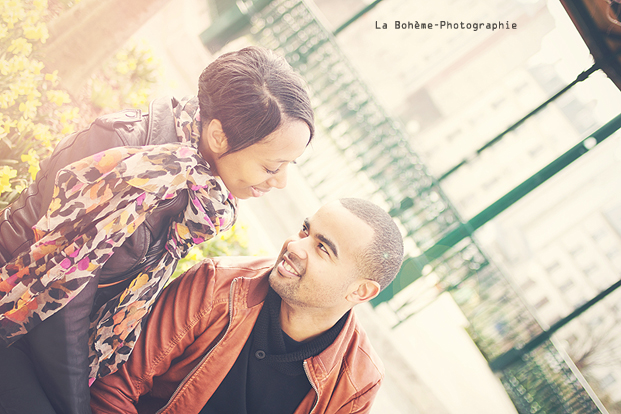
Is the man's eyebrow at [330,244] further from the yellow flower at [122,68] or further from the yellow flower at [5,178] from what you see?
the yellow flower at [122,68]

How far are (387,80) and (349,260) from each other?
86.9 ft

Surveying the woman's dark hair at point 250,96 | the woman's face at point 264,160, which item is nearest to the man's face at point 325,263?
the woman's face at point 264,160

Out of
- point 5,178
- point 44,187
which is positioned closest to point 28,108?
point 5,178

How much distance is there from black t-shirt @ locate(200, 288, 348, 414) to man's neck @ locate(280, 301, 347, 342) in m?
0.03

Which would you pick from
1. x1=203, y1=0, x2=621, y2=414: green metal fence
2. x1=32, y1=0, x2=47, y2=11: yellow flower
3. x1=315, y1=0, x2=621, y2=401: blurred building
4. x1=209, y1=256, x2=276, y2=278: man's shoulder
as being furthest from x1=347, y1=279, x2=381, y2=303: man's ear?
x1=315, y1=0, x2=621, y2=401: blurred building

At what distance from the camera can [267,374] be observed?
186 centimetres

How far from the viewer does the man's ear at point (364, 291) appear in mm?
1796

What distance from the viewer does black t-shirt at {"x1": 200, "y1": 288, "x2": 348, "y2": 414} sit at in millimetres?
1839

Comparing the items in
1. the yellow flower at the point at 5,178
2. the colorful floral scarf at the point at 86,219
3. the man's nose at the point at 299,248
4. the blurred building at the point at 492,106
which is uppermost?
the yellow flower at the point at 5,178

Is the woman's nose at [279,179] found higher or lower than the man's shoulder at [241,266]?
higher

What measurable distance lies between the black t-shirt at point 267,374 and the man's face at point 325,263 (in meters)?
0.21

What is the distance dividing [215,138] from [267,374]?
123cm

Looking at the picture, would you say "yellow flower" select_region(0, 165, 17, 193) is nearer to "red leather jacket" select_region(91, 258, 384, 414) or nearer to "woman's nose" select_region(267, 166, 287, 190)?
"red leather jacket" select_region(91, 258, 384, 414)

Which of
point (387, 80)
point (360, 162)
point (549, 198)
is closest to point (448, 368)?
point (360, 162)
